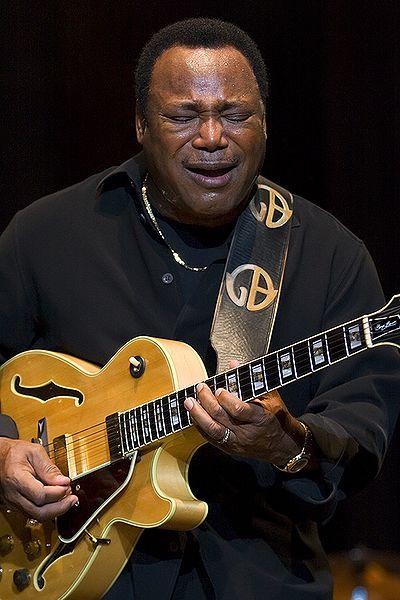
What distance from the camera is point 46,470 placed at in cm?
262

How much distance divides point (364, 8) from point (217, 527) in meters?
2.15

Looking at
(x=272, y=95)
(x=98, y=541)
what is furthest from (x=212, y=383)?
(x=272, y=95)

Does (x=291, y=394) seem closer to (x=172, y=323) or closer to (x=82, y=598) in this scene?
(x=172, y=323)

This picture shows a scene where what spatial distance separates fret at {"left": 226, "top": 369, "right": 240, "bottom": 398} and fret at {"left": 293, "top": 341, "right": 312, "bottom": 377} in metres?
0.14

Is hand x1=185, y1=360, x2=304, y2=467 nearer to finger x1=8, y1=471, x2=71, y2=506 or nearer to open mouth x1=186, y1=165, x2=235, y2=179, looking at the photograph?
finger x1=8, y1=471, x2=71, y2=506

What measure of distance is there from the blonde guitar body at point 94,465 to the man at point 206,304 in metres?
0.07

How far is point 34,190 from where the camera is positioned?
164 inches

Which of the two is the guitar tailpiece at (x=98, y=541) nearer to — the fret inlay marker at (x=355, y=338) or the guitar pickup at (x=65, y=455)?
the guitar pickup at (x=65, y=455)

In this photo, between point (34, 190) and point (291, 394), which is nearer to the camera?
point (291, 394)

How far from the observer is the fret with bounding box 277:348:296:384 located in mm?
2297

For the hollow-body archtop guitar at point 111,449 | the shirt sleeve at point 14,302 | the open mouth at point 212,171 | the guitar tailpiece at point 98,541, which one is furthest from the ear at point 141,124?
the guitar tailpiece at point 98,541

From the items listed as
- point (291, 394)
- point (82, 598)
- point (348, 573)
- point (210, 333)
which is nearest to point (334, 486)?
point (291, 394)

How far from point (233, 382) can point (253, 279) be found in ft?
1.30

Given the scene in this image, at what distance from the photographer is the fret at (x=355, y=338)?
221cm
